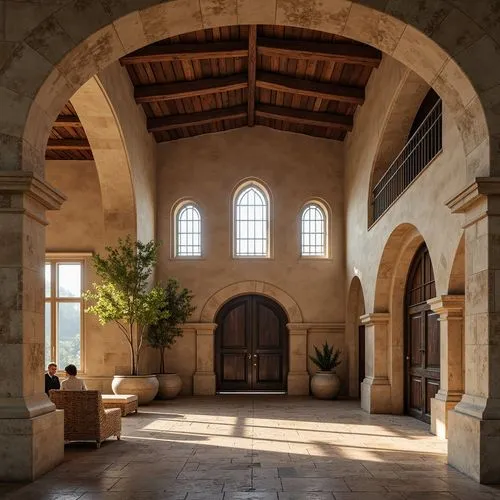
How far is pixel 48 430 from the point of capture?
6551 mm

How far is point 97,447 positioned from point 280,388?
979 cm

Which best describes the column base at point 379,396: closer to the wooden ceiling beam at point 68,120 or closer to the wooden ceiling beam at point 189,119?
the wooden ceiling beam at point 189,119

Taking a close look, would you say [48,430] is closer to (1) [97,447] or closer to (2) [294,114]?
(1) [97,447]

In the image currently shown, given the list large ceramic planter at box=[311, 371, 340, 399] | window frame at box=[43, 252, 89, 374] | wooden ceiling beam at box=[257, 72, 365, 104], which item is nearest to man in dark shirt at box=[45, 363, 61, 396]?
window frame at box=[43, 252, 89, 374]

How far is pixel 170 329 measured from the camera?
15.3m

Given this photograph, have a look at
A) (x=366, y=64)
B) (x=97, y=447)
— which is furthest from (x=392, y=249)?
(x=97, y=447)

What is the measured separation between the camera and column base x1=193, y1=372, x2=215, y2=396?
1717cm

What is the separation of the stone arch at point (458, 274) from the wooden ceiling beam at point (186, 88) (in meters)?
7.35

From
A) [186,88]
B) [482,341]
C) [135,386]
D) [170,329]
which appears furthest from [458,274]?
[170,329]

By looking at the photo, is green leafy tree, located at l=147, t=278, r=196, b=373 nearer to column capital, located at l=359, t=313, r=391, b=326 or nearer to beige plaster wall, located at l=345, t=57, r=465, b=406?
beige plaster wall, located at l=345, t=57, r=465, b=406

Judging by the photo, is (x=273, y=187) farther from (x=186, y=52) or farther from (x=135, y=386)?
(x=135, y=386)

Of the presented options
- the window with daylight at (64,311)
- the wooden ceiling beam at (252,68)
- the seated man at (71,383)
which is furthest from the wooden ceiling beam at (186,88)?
the seated man at (71,383)

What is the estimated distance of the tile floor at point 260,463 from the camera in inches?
232

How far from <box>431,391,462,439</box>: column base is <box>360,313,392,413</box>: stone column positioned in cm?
317
